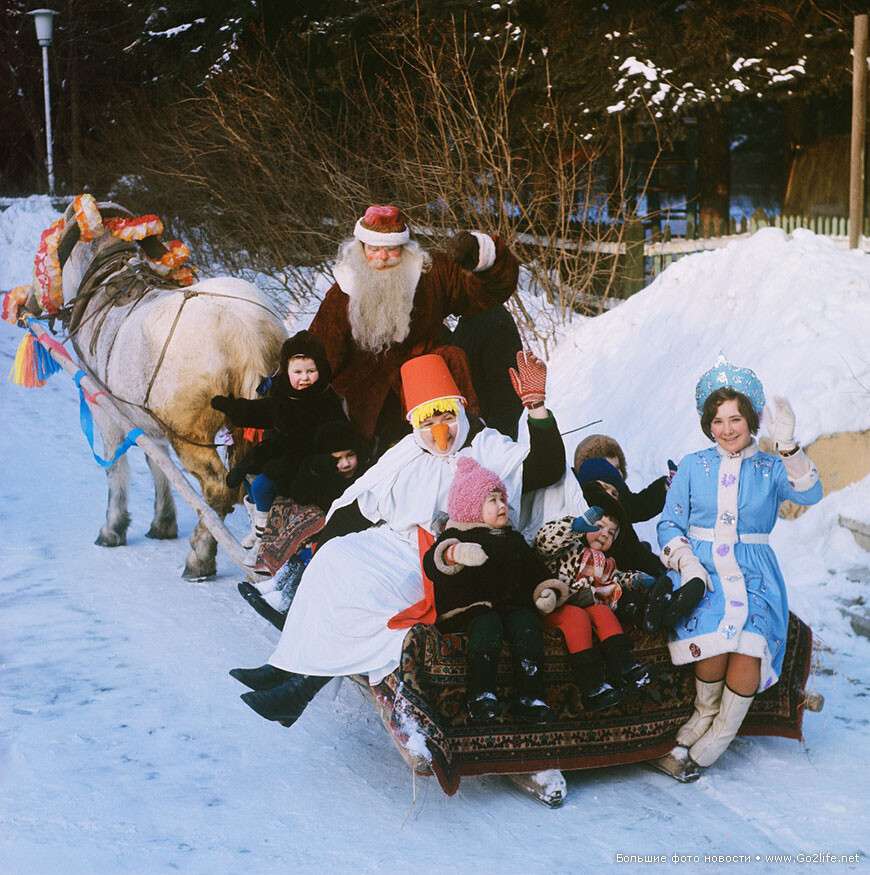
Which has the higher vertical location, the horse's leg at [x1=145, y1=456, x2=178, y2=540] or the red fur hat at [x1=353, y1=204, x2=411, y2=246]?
the red fur hat at [x1=353, y1=204, x2=411, y2=246]

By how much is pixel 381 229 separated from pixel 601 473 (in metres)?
1.61

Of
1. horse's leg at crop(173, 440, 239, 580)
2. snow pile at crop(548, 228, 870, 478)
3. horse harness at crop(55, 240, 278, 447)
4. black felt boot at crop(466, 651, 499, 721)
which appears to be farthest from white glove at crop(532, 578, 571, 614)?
horse harness at crop(55, 240, 278, 447)

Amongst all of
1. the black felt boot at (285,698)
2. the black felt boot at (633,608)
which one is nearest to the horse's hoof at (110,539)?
the black felt boot at (285,698)

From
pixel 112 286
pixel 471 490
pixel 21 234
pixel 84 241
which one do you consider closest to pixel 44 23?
pixel 21 234

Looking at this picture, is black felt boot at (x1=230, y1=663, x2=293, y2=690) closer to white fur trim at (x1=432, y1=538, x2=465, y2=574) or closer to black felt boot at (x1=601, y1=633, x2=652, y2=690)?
white fur trim at (x1=432, y1=538, x2=465, y2=574)

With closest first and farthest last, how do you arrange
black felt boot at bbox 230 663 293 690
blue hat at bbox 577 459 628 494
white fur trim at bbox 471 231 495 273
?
black felt boot at bbox 230 663 293 690, blue hat at bbox 577 459 628 494, white fur trim at bbox 471 231 495 273

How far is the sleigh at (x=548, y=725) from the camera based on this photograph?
4.19 metres

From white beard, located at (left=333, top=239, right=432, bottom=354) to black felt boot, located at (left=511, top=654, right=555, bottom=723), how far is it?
2.15m

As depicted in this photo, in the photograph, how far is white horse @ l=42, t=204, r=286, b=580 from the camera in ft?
23.9

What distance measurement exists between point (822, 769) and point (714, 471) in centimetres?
112

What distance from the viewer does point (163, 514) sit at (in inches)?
329

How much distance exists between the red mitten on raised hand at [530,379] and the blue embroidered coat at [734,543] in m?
0.58

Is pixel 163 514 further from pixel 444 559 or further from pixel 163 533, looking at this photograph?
pixel 444 559

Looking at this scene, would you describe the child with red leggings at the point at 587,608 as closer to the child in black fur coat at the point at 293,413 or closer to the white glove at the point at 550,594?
the white glove at the point at 550,594
